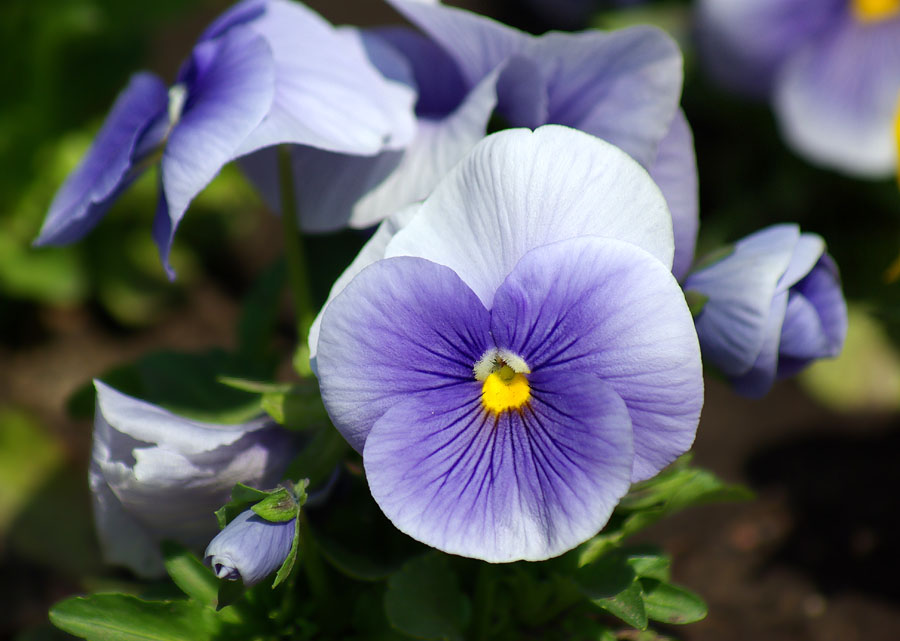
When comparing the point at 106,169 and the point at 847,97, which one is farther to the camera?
the point at 847,97

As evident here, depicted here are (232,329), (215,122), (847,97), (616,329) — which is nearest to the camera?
(616,329)

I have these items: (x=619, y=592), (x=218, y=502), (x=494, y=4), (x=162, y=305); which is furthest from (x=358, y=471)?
(x=494, y=4)

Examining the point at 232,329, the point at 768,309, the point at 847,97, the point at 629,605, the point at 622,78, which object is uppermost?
the point at 622,78

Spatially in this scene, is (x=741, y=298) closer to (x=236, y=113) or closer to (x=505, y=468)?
(x=505, y=468)

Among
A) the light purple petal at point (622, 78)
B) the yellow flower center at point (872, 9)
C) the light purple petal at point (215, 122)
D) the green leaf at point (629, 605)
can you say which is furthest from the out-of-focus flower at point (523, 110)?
the yellow flower center at point (872, 9)

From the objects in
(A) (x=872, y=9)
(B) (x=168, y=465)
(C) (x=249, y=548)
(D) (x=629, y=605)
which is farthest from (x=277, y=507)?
(A) (x=872, y=9)

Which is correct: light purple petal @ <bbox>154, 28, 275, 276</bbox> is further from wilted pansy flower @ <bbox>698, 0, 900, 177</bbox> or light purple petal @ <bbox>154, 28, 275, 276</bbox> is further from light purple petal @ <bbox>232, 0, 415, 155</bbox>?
wilted pansy flower @ <bbox>698, 0, 900, 177</bbox>
